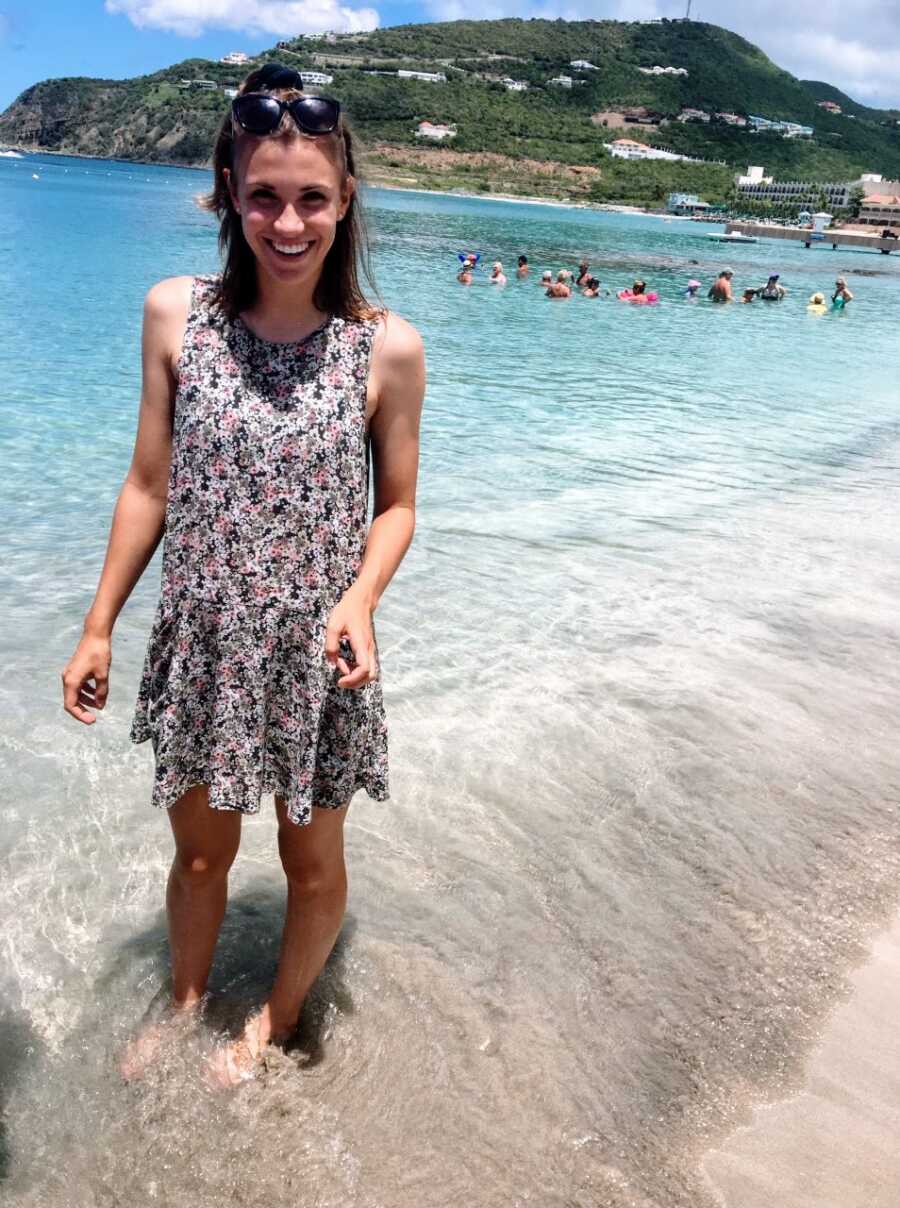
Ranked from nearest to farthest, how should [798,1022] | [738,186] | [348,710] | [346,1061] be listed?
[348,710], [346,1061], [798,1022], [738,186]

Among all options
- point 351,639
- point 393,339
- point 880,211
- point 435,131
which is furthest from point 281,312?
point 435,131

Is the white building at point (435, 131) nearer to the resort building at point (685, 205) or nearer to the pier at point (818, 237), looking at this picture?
the resort building at point (685, 205)

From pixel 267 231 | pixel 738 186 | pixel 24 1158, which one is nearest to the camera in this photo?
pixel 267 231

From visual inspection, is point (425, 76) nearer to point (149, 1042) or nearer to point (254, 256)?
point (254, 256)

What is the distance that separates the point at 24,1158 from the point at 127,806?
147cm

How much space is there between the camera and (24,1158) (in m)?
2.28

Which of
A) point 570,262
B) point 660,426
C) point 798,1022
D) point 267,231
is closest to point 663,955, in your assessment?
point 798,1022

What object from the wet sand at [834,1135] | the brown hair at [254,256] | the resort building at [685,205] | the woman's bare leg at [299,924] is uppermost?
the resort building at [685,205]

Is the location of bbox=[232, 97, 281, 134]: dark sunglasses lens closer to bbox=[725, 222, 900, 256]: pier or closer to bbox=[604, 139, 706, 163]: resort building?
bbox=[725, 222, 900, 256]: pier

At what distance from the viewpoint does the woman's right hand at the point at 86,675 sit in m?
2.14

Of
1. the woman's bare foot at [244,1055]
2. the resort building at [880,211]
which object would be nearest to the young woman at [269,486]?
the woman's bare foot at [244,1055]

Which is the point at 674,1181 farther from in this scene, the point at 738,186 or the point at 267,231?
the point at 738,186

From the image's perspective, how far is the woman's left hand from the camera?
1951 millimetres

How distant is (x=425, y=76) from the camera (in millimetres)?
169000
